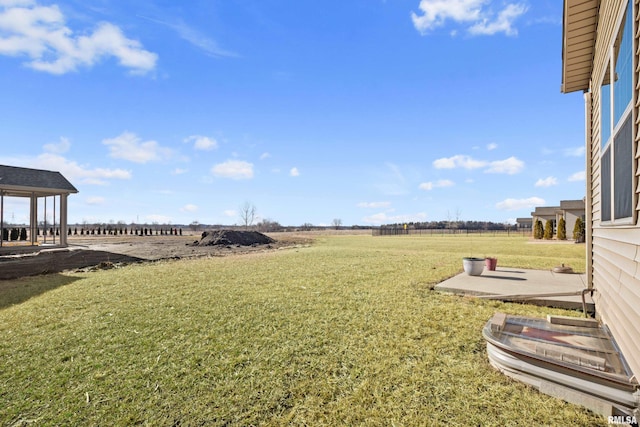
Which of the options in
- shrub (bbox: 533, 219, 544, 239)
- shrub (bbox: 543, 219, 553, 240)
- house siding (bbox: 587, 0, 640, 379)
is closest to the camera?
house siding (bbox: 587, 0, 640, 379)

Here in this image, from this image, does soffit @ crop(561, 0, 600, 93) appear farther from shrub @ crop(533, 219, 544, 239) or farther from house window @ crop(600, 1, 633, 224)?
shrub @ crop(533, 219, 544, 239)

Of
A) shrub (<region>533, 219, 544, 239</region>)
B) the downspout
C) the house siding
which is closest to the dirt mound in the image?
the downspout

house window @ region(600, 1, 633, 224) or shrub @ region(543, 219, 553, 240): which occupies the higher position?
house window @ region(600, 1, 633, 224)

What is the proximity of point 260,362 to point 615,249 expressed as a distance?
343cm

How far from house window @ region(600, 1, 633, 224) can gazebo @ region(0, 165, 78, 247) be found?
17.4 m

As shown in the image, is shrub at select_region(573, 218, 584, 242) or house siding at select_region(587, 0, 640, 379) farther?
shrub at select_region(573, 218, 584, 242)

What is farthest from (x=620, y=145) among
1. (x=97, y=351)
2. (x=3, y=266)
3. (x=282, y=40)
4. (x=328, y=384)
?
(x=3, y=266)

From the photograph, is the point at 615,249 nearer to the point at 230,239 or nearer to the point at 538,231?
the point at 230,239

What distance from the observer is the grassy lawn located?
219 centimetres

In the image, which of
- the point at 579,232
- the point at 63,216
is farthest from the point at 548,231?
the point at 63,216

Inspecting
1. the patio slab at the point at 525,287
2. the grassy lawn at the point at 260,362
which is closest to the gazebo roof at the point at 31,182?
the grassy lawn at the point at 260,362

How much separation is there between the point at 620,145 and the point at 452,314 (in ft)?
8.64

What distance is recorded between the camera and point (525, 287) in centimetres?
563

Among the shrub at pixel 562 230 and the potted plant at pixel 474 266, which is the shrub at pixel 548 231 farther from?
the potted plant at pixel 474 266
